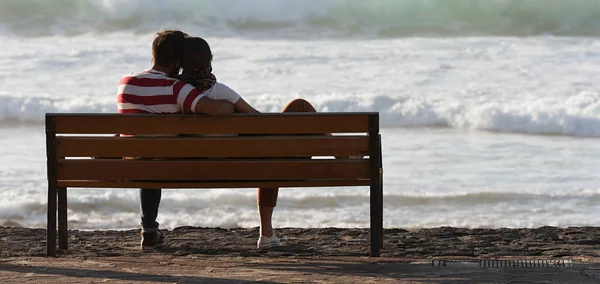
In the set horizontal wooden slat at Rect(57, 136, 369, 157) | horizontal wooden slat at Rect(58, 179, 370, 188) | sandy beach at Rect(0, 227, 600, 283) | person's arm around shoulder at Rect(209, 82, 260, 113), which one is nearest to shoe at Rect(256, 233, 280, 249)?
sandy beach at Rect(0, 227, 600, 283)

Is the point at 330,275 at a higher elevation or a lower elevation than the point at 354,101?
lower

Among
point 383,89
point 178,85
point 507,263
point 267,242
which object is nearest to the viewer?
point 507,263

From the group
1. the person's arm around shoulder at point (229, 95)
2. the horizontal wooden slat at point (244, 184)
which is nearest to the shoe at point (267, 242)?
the horizontal wooden slat at point (244, 184)

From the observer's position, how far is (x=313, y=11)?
23.2 m

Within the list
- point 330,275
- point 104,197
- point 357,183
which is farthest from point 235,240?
point 104,197

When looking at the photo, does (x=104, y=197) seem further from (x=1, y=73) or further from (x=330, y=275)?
(x=1, y=73)

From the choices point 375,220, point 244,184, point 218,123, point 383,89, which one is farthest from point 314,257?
point 383,89

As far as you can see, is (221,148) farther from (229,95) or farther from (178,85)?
(178,85)

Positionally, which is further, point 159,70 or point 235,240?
point 235,240

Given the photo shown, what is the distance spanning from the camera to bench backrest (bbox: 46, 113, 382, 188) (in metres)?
5.41

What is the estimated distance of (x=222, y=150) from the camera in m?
5.46

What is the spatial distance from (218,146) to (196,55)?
46cm

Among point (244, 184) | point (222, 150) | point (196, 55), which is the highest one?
point (196, 55)

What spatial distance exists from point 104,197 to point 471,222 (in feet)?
8.25
